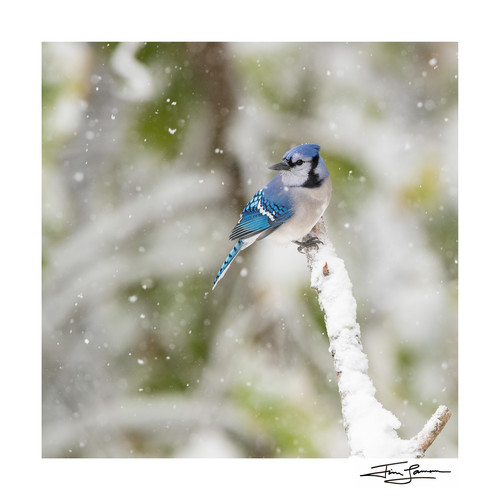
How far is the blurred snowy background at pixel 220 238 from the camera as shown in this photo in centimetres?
292

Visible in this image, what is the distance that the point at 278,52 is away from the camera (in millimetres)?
2932

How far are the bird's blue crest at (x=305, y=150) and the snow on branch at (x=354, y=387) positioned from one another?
0.47 meters

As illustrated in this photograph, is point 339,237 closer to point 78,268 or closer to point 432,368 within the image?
point 432,368

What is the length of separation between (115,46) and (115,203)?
2.19 feet

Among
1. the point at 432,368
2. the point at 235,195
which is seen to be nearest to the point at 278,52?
the point at 235,195

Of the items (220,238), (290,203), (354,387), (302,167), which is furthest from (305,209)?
(354,387)

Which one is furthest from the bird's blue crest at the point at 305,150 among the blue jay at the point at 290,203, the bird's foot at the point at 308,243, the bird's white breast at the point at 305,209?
the bird's foot at the point at 308,243

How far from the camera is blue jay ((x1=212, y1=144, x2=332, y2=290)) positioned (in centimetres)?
293

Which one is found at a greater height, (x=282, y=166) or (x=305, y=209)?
(x=282, y=166)

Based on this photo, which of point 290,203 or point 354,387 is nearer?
point 354,387

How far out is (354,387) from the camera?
256 centimetres

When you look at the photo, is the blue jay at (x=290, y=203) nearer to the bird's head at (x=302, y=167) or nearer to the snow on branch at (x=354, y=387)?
the bird's head at (x=302, y=167)

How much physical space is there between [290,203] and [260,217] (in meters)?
0.14
